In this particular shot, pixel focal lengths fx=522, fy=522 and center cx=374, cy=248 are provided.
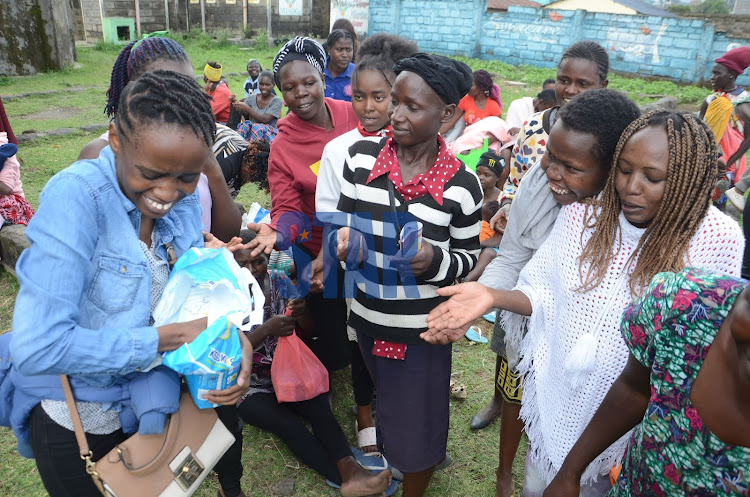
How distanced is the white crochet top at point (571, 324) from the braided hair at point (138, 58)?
5.56 feet

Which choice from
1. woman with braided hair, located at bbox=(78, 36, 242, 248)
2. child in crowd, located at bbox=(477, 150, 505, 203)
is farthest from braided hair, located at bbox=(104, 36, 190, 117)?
child in crowd, located at bbox=(477, 150, 505, 203)

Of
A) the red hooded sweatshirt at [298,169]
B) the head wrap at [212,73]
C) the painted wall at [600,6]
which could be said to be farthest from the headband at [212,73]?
the painted wall at [600,6]

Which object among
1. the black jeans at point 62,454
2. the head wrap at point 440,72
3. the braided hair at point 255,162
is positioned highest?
the head wrap at point 440,72

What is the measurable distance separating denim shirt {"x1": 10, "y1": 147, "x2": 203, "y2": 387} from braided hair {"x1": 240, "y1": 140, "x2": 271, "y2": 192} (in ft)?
5.81

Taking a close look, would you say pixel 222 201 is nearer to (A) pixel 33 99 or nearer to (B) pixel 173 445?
(B) pixel 173 445

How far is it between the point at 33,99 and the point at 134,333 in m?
12.1

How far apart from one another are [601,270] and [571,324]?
234 millimetres

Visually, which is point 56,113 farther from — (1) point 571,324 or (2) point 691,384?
(2) point 691,384

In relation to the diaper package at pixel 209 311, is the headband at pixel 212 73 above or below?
above

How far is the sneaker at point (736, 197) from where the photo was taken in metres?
6.70

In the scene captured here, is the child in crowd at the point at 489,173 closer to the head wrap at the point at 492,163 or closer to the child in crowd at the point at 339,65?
the head wrap at the point at 492,163

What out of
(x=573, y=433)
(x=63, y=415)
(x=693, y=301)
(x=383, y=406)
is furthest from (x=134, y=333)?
(x=573, y=433)

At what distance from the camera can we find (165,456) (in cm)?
165

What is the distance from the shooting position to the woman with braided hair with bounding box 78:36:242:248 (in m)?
2.08
